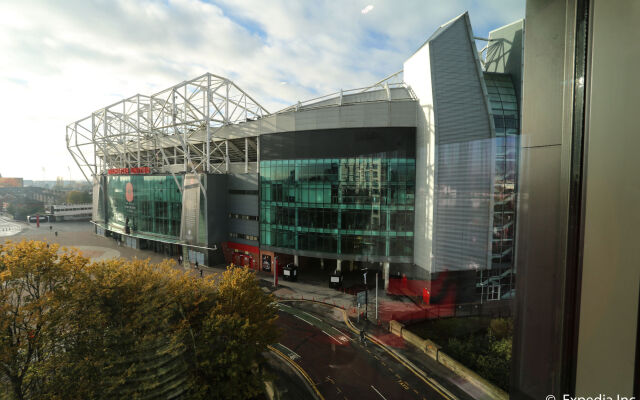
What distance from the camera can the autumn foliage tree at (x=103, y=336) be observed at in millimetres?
2846

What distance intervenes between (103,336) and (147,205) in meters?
20.8

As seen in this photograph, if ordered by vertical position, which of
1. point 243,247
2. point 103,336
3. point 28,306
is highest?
point 28,306

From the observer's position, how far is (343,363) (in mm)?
8609

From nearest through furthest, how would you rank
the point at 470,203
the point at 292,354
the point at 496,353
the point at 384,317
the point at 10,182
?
the point at 496,353 < the point at 470,203 < the point at 10,182 < the point at 292,354 < the point at 384,317

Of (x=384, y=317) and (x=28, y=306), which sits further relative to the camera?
(x=384, y=317)

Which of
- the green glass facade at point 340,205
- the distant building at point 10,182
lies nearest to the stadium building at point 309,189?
the green glass facade at point 340,205

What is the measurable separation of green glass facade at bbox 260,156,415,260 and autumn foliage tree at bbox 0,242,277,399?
33.7 ft

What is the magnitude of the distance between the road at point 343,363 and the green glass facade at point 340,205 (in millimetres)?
4506

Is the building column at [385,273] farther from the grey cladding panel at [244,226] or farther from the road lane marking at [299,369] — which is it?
the grey cladding panel at [244,226]

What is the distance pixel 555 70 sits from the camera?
105cm

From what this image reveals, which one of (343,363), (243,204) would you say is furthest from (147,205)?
(343,363)

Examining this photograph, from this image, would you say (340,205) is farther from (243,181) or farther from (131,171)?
(131,171)

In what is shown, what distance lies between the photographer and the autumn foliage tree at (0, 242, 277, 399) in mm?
2846

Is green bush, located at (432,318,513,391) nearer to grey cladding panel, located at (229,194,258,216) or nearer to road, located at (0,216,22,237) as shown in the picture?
road, located at (0,216,22,237)
